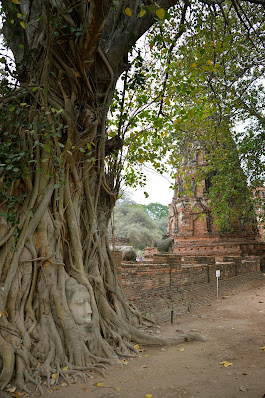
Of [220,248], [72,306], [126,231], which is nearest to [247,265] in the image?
[220,248]

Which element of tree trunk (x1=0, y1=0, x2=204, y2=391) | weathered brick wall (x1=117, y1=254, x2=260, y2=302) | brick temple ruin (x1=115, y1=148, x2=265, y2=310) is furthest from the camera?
brick temple ruin (x1=115, y1=148, x2=265, y2=310)

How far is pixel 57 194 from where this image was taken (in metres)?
4.84

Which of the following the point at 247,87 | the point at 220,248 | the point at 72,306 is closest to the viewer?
the point at 72,306

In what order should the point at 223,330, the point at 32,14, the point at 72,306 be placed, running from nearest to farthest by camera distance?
the point at 72,306, the point at 32,14, the point at 223,330

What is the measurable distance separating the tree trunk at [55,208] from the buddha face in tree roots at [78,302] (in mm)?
14

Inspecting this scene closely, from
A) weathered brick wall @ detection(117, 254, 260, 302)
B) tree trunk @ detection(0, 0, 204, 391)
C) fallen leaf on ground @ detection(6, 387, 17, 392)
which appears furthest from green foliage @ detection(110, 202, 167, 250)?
fallen leaf on ground @ detection(6, 387, 17, 392)

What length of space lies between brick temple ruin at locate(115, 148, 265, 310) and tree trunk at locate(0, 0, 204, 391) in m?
1.83

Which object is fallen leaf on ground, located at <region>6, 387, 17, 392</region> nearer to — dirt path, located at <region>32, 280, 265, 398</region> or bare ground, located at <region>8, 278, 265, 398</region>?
bare ground, located at <region>8, 278, 265, 398</region>

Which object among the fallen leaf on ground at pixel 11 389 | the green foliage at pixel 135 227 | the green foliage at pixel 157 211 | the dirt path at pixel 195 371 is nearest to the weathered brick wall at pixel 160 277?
the dirt path at pixel 195 371

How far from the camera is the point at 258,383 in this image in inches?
152

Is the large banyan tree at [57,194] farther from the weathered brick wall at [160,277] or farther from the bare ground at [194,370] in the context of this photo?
the weathered brick wall at [160,277]

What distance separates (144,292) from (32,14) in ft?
18.9

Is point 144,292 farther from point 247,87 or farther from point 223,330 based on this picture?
point 247,87

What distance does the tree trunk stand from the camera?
411 cm
